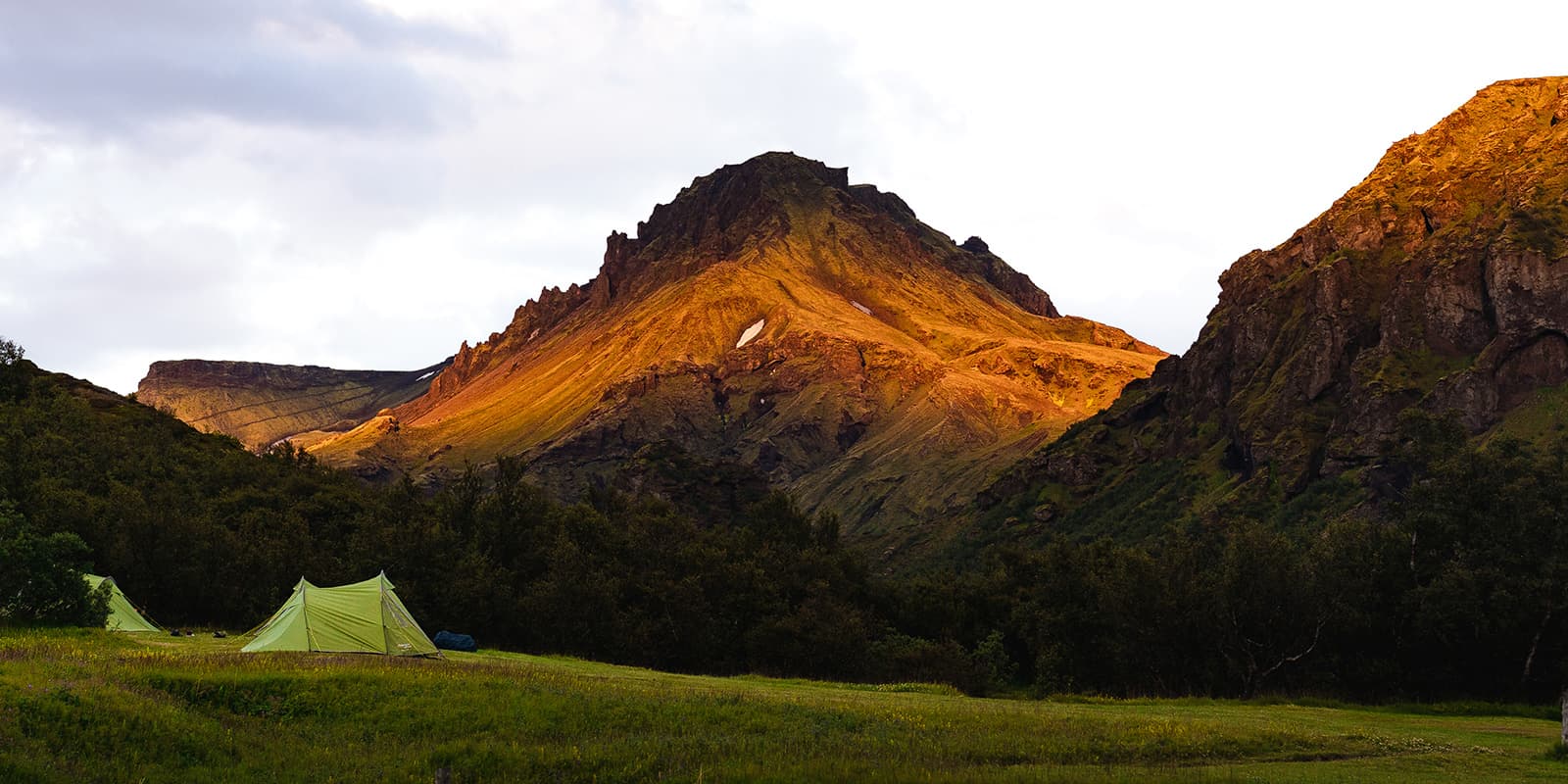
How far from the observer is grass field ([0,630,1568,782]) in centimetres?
2286

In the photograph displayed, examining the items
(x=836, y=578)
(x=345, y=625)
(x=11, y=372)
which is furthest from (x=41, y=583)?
(x=11, y=372)

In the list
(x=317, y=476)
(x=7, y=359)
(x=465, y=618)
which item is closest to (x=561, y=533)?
(x=465, y=618)

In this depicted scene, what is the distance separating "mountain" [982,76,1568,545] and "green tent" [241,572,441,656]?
12254 cm

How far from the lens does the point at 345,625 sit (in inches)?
1726

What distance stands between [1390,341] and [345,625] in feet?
538

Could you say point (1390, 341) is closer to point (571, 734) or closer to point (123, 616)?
point (123, 616)

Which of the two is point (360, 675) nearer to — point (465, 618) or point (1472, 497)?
point (465, 618)

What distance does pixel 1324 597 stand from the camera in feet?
180

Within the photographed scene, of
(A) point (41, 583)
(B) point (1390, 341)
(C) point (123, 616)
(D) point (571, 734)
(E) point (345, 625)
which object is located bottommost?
(D) point (571, 734)

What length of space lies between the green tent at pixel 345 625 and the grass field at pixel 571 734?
21.5ft

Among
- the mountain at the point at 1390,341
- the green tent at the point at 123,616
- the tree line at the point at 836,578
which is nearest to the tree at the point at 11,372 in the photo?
the tree line at the point at 836,578

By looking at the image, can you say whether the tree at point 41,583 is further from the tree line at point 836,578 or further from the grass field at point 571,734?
Answer: the grass field at point 571,734

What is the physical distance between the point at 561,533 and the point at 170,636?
122 ft

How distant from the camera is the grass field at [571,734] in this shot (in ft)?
75.0
